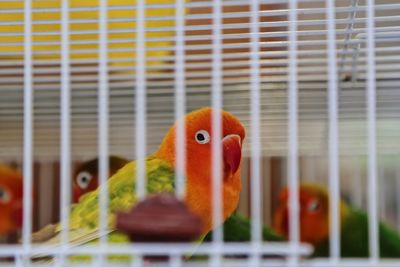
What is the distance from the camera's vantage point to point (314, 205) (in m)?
1.34

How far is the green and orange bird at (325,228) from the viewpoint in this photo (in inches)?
49.8

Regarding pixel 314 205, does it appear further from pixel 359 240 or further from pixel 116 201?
pixel 116 201

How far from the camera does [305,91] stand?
1.18m

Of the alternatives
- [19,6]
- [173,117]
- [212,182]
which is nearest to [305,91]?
[173,117]

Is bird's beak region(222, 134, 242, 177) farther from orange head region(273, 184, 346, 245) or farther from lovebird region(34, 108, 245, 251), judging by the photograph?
orange head region(273, 184, 346, 245)

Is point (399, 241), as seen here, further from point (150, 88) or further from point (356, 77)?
point (150, 88)

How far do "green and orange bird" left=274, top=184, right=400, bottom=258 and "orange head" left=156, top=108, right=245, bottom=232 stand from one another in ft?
1.37

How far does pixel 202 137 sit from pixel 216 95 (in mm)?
267

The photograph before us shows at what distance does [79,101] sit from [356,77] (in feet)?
1.79

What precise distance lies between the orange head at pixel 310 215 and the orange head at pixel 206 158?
16.3 inches

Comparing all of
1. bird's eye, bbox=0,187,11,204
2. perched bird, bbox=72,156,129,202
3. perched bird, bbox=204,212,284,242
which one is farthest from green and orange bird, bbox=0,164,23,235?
perched bird, bbox=204,212,284,242

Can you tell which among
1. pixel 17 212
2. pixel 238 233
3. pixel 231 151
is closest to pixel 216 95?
pixel 231 151

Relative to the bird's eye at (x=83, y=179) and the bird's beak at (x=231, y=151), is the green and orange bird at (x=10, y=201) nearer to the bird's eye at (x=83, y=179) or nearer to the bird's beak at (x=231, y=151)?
the bird's eye at (x=83, y=179)

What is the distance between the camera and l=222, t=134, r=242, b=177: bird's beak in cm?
83
